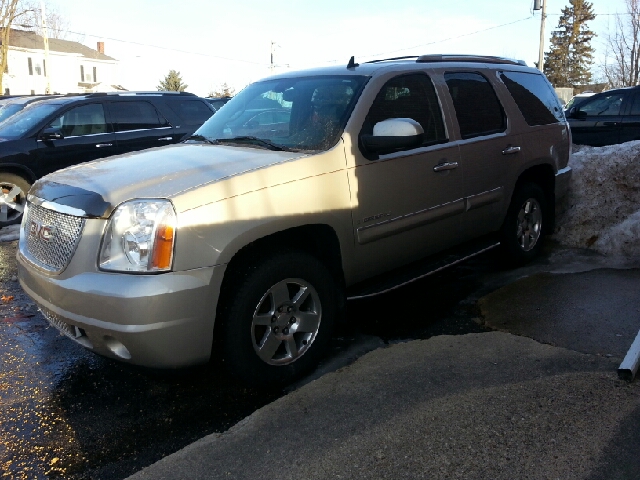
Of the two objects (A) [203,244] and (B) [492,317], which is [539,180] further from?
(A) [203,244]

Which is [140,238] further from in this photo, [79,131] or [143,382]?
[79,131]

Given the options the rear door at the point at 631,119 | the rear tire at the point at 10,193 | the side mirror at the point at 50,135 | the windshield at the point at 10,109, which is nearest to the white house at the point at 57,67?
the windshield at the point at 10,109

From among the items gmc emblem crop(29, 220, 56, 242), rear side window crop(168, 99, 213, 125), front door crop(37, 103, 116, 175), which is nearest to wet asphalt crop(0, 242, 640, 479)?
gmc emblem crop(29, 220, 56, 242)

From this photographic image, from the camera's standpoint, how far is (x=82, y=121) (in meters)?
8.52

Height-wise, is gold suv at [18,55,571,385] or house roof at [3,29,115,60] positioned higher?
house roof at [3,29,115,60]

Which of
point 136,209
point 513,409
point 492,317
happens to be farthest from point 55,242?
point 492,317

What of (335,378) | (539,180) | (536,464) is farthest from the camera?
(539,180)

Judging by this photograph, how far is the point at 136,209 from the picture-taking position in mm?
2939

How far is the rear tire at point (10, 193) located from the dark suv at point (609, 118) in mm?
9741

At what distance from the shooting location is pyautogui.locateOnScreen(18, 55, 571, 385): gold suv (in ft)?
9.53

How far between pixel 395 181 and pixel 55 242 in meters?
2.13

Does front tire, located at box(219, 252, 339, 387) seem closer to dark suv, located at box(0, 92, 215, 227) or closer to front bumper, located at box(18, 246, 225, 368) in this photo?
front bumper, located at box(18, 246, 225, 368)

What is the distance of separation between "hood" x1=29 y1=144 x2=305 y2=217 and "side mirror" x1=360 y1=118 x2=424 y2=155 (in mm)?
496

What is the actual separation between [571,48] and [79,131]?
2397 inches
